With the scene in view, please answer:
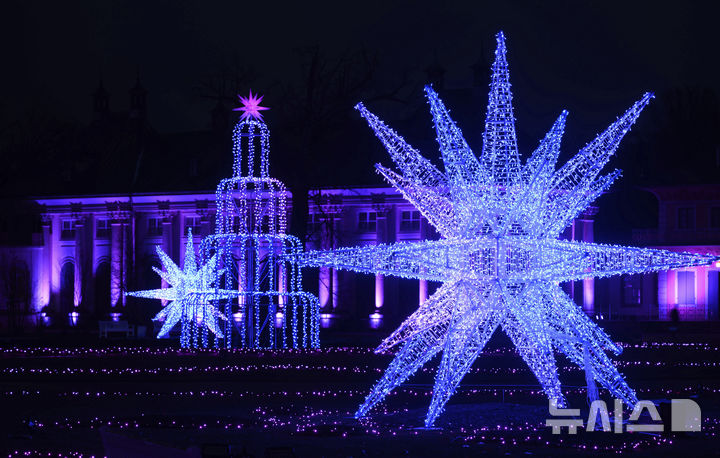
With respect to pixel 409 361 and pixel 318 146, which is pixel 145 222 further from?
pixel 409 361

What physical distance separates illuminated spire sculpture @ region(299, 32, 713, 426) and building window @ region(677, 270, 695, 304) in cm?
3649

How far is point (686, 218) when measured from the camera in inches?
2100

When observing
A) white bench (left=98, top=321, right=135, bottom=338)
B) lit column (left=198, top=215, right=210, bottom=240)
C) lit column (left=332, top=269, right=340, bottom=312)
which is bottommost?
white bench (left=98, top=321, right=135, bottom=338)

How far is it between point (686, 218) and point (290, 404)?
1458 inches

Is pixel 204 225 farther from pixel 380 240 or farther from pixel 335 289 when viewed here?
pixel 380 240

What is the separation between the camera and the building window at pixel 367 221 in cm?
6053

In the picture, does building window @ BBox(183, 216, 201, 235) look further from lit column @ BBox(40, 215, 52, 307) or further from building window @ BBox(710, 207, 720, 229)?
building window @ BBox(710, 207, 720, 229)

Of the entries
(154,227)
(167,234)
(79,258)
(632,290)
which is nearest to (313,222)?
(167,234)

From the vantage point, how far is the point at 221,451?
400 inches

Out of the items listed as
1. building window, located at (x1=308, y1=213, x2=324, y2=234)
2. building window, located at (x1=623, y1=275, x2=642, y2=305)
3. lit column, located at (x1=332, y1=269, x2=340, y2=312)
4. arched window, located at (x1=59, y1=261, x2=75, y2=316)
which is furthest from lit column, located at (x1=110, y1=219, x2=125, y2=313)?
building window, located at (x1=623, y1=275, x2=642, y2=305)

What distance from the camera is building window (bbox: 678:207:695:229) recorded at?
53.2 metres

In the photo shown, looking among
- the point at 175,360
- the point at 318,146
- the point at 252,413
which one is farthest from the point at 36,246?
the point at 252,413

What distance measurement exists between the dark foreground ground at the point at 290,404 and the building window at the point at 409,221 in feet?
87.4

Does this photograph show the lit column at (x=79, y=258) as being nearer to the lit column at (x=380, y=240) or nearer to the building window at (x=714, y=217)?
the lit column at (x=380, y=240)
